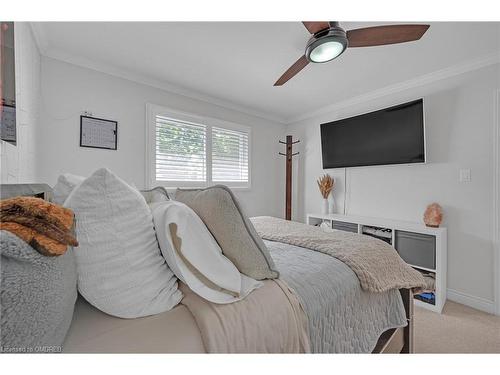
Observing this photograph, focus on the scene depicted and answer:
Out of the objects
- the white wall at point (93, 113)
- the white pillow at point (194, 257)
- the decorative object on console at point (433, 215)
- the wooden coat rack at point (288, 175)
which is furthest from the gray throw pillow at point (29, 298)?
the wooden coat rack at point (288, 175)

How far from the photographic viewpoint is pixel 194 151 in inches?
124

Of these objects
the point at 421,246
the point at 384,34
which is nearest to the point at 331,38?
the point at 384,34

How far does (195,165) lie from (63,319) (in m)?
2.74

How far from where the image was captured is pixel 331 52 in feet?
5.27

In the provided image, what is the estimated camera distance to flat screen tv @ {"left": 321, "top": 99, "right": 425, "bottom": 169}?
2562 millimetres

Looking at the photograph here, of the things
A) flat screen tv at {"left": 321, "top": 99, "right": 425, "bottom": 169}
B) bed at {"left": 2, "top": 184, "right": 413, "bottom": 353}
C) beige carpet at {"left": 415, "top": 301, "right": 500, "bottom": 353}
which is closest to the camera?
bed at {"left": 2, "top": 184, "right": 413, "bottom": 353}

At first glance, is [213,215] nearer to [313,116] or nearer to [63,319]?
[63,319]

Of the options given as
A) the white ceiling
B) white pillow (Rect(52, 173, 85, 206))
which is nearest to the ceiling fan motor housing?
the white ceiling

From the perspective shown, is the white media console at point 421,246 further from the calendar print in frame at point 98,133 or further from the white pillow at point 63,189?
the calendar print in frame at point 98,133

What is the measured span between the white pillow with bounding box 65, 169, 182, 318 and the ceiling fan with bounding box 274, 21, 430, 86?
148 cm

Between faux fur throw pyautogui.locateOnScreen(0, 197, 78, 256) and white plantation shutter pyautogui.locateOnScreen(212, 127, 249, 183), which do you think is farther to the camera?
white plantation shutter pyautogui.locateOnScreen(212, 127, 249, 183)

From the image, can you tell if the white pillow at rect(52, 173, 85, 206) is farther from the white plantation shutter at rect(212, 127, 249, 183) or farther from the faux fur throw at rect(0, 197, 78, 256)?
the white plantation shutter at rect(212, 127, 249, 183)

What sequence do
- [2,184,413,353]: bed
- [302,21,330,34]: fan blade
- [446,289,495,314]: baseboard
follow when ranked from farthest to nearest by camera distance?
[446,289,495,314]: baseboard, [302,21,330,34]: fan blade, [2,184,413,353]: bed
